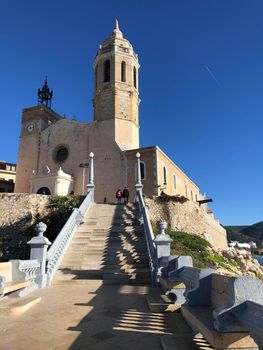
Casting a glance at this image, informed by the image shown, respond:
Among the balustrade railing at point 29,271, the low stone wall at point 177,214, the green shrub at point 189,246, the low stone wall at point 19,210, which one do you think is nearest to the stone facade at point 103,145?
the low stone wall at point 177,214

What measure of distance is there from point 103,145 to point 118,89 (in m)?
6.08

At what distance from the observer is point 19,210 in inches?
882

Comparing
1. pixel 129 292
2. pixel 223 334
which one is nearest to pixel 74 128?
pixel 129 292

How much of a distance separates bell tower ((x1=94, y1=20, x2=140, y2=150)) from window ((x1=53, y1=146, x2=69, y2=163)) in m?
4.61

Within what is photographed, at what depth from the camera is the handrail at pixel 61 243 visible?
31.6 feet

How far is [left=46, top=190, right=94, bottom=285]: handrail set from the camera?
9.64m

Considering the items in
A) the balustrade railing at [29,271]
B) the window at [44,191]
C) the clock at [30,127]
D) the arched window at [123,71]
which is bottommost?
the balustrade railing at [29,271]

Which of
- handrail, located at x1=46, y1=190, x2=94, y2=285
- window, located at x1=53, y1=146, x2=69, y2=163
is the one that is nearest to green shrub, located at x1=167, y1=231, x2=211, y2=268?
handrail, located at x1=46, y1=190, x2=94, y2=285

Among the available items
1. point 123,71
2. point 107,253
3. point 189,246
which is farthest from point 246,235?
point 107,253

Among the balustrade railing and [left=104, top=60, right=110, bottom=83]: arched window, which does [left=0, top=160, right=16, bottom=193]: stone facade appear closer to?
[left=104, top=60, right=110, bottom=83]: arched window

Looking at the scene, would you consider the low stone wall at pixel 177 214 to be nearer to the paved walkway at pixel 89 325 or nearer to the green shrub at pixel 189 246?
the green shrub at pixel 189 246

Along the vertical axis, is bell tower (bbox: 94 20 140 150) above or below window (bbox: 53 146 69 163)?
above

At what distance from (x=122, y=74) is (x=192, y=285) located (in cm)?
3035

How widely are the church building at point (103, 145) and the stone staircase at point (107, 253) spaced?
37.3 ft
